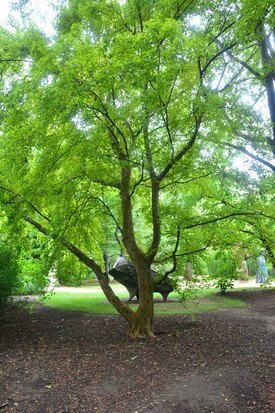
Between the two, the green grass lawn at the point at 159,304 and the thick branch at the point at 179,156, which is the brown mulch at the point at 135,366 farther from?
the thick branch at the point at 179,156

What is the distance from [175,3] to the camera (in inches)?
228

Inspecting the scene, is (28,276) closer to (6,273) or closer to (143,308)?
(6,273)

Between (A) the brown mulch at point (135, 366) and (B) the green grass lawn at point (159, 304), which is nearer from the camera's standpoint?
(A) the brown mulch at point (135, 366)

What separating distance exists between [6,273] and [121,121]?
390 centimetres

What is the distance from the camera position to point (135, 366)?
233 inches

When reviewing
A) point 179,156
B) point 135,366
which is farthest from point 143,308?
point 179,156

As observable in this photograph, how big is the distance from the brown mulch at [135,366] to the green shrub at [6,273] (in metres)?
0.83

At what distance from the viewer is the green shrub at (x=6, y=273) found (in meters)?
7.56

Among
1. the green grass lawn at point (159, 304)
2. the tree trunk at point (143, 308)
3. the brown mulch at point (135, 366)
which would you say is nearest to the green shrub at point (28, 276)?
the green grass lawn at point (159, 304)

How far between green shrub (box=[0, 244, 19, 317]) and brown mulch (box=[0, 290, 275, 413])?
0.83 m

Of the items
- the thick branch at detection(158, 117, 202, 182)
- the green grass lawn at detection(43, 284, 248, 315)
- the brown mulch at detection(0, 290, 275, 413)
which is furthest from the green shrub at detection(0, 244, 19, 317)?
the thick branch at detection(158, 117, 202, 182)

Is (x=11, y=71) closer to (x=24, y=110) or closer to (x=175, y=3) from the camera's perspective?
(x=24, y=110)

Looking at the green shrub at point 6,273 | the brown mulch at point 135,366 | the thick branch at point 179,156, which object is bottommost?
the brown mulch at point 135,366

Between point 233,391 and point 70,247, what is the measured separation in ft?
12.9
